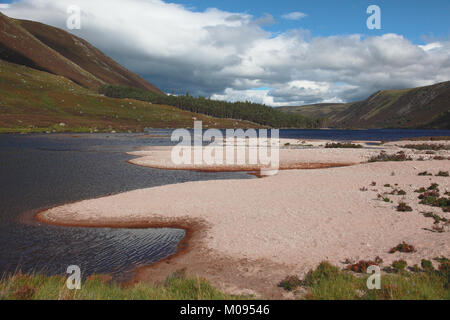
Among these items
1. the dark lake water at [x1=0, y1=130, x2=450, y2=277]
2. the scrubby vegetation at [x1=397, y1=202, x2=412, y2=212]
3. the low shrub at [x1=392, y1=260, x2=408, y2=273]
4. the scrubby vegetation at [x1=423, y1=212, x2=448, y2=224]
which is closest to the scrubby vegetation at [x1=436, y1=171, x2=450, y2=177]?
the scrubby vegetation at [x1=397, y1=202, x2=412, y2=212]

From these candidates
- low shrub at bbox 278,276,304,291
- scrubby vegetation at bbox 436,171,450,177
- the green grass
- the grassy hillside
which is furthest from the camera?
the grassy hillside

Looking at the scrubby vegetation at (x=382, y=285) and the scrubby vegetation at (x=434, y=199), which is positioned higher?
the scrubby vegetation at (x=434, y=199)

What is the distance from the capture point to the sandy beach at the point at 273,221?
495 inches

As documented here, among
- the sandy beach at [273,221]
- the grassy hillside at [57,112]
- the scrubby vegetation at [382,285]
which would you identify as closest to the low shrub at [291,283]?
the scrubby vegetation at [382,285]

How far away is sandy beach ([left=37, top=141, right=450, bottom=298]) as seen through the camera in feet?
41.3

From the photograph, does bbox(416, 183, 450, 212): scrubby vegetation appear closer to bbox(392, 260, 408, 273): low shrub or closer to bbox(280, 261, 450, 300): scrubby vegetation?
bbox(392, 260, 408, 273): low shrub

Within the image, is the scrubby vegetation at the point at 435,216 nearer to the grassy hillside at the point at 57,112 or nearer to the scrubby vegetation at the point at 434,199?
the scrubby vegetation at the point at 434,199

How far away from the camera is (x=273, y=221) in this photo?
18234 millimetres

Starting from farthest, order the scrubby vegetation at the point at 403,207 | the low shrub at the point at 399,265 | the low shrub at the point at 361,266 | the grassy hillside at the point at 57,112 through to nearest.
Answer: the grassy hillside at the point at 57,112 < the scrubby vegetation at the point at 403,207 < the low shrub at the point at 361,266 < the low shrub at the point at 399,265

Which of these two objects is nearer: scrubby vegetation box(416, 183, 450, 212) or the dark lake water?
the dark lake water

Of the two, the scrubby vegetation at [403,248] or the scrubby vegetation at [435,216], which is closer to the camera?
the scrubby vegetation at [403,248]

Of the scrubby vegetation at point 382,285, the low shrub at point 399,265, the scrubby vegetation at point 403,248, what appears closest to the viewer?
the scrubby vegetation at point 382,285

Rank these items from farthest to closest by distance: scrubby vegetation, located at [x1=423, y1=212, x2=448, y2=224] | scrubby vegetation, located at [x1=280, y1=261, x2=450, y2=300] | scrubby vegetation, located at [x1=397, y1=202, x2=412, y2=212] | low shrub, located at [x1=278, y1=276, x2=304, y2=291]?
1. scrubby vegetation, located at [x1=397, y1=202, x2=412, y2=212]
2. scrubby vegetation, located at [x1=423, y1=212, x2=448, y2=224]
3. low shrub, located at [x1=278, y1=276, x2=304, y2=291]
4. scrubby vegetation, located at [x1=280, y1=261, x2=450, y2=300]

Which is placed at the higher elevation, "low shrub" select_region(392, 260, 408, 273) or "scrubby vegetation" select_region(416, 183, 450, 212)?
"scrubby vegetation" select_region(416, 183, 450, 212)
